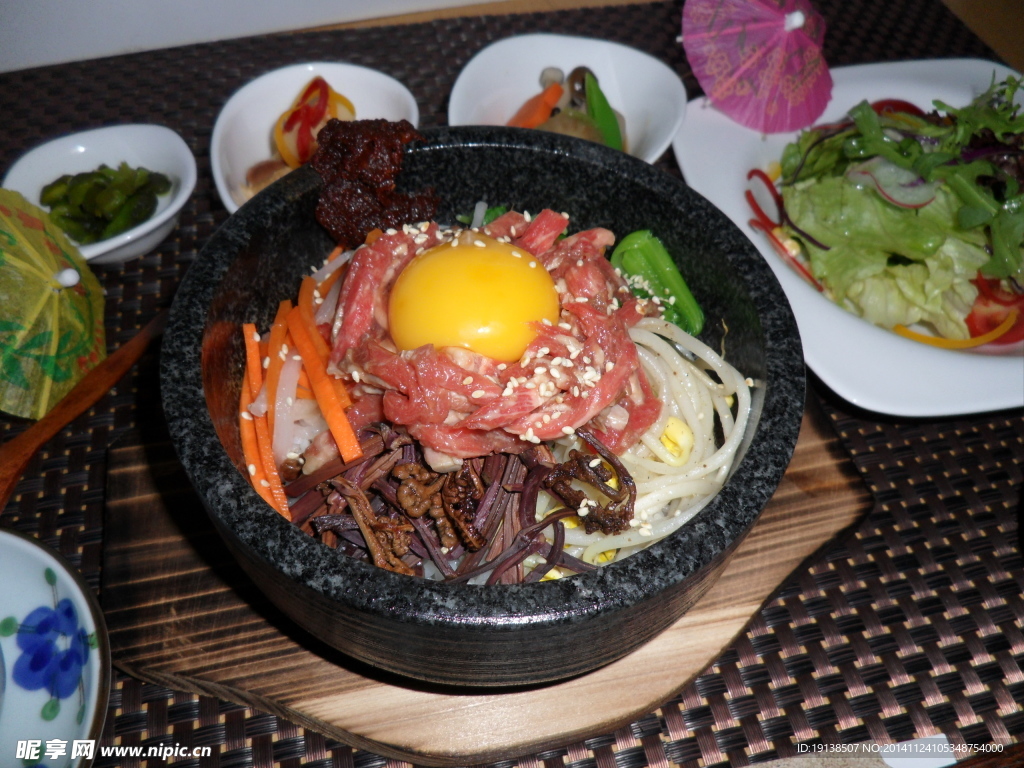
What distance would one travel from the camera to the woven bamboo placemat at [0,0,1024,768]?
1805 mm

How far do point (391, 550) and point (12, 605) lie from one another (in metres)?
1.08

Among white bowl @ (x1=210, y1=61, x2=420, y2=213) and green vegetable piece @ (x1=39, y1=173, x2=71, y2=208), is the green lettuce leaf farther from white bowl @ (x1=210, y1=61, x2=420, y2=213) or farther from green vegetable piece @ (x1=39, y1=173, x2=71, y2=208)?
green vegetable piece @ (x1=39, y1=173, x2=71, y2=208)

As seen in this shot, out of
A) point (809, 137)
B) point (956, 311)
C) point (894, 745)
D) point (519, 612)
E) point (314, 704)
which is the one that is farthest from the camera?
point (809, 137)

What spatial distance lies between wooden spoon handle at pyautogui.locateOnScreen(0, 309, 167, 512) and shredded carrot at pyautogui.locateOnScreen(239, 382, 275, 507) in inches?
28.8

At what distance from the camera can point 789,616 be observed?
2.08m

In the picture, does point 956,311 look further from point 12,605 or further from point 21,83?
point 21,83

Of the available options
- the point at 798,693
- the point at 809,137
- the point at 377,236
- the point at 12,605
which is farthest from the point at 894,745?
the point at 809,137

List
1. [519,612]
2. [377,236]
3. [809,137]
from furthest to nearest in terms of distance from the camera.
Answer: [809,137] < [377,236] < [519,612]

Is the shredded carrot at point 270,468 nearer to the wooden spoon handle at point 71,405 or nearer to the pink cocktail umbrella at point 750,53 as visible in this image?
the wooden spoon handle at point 71,405

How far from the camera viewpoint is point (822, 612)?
6.87 ft

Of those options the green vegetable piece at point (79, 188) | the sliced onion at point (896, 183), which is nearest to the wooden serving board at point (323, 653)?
Answer: the green vegetable piece at point (79, 188)

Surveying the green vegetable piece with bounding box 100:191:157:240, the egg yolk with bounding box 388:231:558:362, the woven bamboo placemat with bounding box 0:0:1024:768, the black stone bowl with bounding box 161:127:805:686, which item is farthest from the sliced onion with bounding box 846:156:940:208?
the green vegetable piece with bounding box 100:191:157:240

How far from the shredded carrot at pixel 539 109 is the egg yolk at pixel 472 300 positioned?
1.68 m

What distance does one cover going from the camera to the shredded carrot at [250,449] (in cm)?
172
